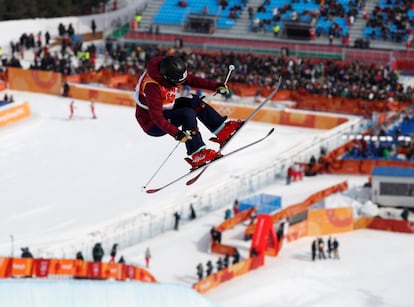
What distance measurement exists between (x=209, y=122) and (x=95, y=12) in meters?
55.9

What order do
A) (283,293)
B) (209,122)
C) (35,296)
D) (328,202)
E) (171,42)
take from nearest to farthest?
1. (209,122)
2. (35,296)
3. (283,293)
4. (328,202)
5. (171,42)

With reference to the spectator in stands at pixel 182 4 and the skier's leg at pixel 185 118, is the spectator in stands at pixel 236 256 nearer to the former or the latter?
the skier's leg at pixel 185 118

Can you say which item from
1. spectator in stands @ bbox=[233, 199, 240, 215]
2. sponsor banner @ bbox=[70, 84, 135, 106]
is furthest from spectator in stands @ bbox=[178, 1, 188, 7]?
spectator in stands @ bbox=[233, 199, 240, 215]

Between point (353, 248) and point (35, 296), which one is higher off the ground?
point (35, 296)

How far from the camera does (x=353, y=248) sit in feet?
108

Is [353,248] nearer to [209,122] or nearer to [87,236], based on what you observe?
[87,236]

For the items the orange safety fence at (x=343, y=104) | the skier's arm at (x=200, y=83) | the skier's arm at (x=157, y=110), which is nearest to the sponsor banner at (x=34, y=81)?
the orange safety fence at (x=343, y=104)

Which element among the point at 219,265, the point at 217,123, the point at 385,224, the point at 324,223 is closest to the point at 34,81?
the point at 324,223

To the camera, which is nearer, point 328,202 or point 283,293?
point 283,293

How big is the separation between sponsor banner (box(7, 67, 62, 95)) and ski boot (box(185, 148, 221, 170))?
38334 mm

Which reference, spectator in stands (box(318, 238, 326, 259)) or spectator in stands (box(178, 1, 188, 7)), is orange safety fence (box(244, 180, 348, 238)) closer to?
spectator in stands (box(318, 238, 326, 259))

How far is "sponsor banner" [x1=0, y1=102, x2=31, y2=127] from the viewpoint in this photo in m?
43.8

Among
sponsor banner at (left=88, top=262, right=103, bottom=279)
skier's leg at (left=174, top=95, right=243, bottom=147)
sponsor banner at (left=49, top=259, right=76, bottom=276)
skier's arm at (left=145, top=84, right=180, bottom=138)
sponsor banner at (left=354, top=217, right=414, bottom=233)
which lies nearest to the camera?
skier's arm at (left=145, top=84, right=180, bottom=138)

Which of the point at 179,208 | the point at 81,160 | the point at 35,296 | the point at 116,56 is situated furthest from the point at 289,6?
the point at 35,296
